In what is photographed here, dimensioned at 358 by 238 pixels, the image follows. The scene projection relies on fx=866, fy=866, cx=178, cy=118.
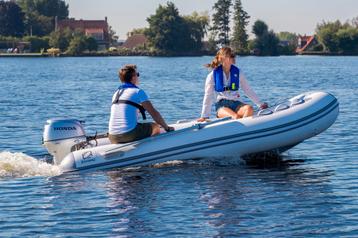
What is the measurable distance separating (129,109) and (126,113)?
0.07 m

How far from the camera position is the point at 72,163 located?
1286cm

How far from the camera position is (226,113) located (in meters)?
13.8

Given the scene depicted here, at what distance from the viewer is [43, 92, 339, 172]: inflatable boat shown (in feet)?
42.6

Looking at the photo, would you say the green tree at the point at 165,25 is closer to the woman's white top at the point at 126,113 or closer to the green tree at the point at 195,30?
the green tree at the point at 195,30

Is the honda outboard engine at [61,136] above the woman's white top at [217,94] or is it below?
below

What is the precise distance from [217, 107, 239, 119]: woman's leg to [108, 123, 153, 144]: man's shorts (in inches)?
50.9

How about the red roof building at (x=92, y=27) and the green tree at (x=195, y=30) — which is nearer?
the green tree at (x=195, y=30)

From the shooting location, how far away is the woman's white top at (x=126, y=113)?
12758mm

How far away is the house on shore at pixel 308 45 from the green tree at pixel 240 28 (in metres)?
14.7

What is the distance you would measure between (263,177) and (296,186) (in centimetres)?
78

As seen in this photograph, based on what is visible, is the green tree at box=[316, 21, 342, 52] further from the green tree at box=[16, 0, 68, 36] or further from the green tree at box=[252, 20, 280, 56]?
the green tree at box=[16, 0, 68, 36]

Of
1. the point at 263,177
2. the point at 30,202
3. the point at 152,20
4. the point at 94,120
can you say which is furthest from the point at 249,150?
the point at 152,20

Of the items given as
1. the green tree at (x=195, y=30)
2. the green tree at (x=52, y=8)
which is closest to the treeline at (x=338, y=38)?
the green tree at (x=195, y=30)

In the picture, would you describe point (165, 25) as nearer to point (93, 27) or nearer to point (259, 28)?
point (259, 28)
